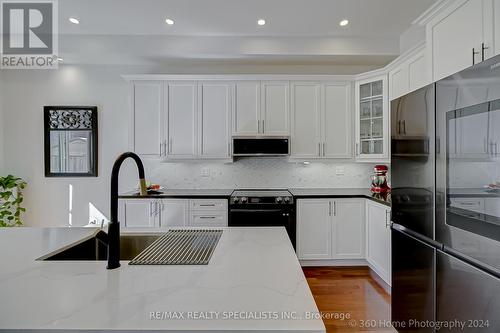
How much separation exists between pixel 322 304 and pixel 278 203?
113 cm

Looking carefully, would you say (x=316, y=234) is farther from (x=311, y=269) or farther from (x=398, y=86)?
(x=398, y=86)

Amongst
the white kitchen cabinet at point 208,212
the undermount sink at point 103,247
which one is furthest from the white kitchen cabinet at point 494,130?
the white kitchen cabinet at point 208,212

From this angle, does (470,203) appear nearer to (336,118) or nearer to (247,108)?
(336,118)

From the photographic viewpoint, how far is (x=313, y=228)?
3.29 meters

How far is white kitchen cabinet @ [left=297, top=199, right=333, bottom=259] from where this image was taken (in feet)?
10.7

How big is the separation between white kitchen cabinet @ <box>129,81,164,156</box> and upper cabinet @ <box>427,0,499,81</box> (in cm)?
292

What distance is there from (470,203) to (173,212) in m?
2.79

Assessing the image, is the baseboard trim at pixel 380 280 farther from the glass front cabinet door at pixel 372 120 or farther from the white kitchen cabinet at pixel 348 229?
the glass front cabinet door at pixel 372 120

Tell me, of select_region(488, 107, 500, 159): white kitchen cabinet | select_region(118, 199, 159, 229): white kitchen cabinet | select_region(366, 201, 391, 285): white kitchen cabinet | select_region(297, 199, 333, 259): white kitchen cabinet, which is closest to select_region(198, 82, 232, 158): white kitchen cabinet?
select_region(118, 199, 159, 229): white kitchen cabinet

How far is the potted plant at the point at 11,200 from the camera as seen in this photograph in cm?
342

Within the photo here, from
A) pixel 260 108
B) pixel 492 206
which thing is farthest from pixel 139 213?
pixel 492 206

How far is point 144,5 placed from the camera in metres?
2.81

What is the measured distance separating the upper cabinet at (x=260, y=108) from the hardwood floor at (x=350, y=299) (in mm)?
1812

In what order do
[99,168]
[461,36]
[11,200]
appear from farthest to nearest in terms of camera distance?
[99,168] → [11,200] → [461,36]
